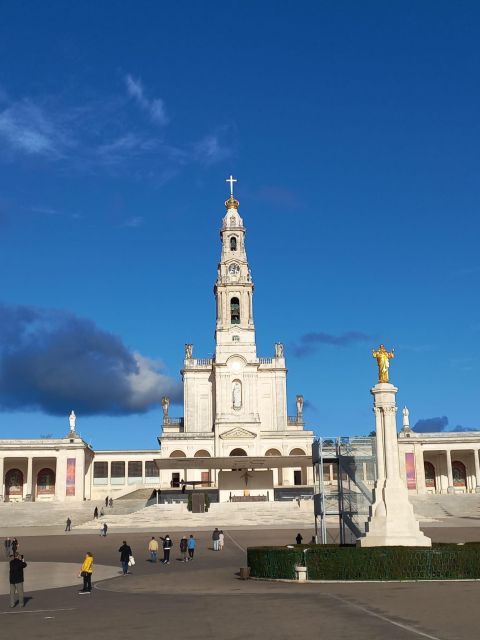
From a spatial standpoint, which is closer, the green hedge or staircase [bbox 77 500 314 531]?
the green hedge

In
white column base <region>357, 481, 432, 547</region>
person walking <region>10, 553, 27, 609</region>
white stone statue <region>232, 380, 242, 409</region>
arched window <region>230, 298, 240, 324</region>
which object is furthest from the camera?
arched window <region>230, 298, 240, 324</region>

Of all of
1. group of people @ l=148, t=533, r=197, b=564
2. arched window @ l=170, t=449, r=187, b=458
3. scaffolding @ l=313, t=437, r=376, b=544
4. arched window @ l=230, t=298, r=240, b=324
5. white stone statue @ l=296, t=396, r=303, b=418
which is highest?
arched window @ l=230, t=298, r=240, b=324

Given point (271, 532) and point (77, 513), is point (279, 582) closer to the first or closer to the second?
point (271, 532)

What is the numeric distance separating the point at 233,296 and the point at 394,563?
77364 mm

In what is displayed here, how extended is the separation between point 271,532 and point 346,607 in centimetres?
3464

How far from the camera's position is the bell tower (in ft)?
322

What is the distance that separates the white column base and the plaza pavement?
437cm

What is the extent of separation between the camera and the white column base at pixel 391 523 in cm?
2772

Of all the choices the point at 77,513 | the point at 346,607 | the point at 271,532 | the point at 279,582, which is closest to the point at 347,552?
the point at 279,582

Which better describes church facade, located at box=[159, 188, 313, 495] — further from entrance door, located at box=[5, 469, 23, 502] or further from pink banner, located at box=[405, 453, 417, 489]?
entrance door, located at box=[5, 469, 23, 502]

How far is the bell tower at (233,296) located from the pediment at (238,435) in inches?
373

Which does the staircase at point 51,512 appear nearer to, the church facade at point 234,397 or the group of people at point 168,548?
the church facade at point 234,397

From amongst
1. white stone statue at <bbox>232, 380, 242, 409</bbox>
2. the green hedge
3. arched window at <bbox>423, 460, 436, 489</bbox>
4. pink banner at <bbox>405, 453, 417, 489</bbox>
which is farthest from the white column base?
arched window at <bbox>423, 460, 436, 489</bbox>

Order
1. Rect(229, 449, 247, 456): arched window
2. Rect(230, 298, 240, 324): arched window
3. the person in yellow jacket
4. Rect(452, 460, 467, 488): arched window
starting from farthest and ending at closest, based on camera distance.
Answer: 1. Rect(230, 298, 240, 324): arched window
2. Rect(452, 460, 467, 488): arched window
3. Rect(229, 449, 247, 456): arched window
4. the person in yellow jacket
